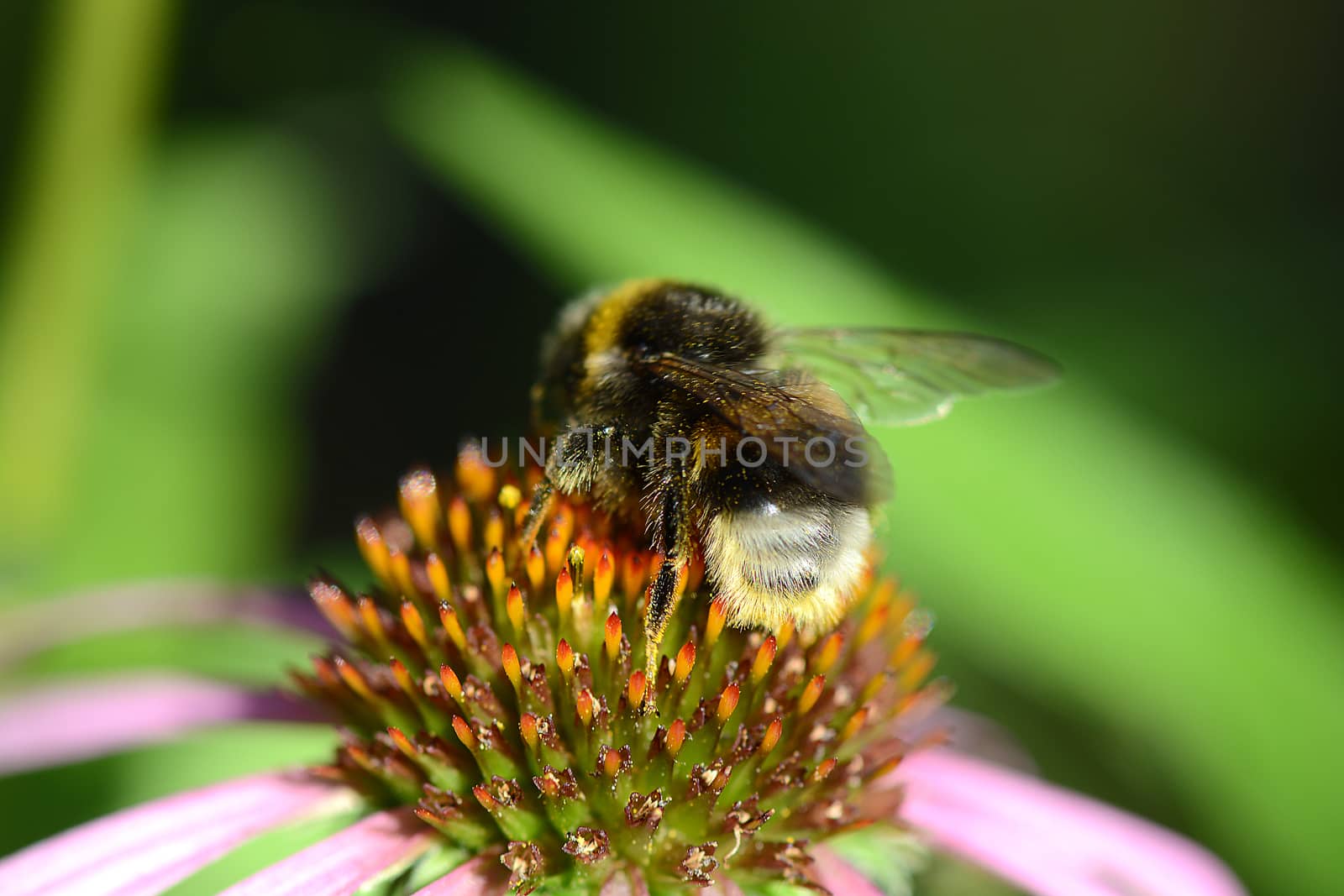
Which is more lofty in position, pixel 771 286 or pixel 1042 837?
pixel 771 286

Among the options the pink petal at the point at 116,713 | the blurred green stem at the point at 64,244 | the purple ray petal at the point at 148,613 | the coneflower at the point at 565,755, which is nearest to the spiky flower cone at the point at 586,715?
the coneflower at the point at 565,755

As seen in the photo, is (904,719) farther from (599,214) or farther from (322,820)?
(599,214)

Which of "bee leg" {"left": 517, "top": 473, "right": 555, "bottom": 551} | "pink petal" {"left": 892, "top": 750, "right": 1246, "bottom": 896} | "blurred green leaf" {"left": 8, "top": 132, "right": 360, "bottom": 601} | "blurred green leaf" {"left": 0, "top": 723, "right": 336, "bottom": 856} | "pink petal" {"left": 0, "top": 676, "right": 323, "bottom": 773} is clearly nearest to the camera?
"bee leg" {"left": 517, "top": 473, "right": 555, "bottom": 551}

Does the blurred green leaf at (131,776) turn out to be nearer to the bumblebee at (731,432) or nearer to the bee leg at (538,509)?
the bee leg at (538,509)

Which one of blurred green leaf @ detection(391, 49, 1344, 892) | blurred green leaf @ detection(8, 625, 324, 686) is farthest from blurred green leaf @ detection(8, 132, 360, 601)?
blurred green leaf @ detection(391, 49, 1344, 892)

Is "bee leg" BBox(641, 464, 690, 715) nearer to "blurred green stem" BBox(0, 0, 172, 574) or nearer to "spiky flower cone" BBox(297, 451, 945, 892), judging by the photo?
"spiky flower cone" BBox(297, 451, 945, 892)

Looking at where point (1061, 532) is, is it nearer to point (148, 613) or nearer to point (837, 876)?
point (837, 876)

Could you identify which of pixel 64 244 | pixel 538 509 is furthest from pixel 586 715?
pixel 64 244
